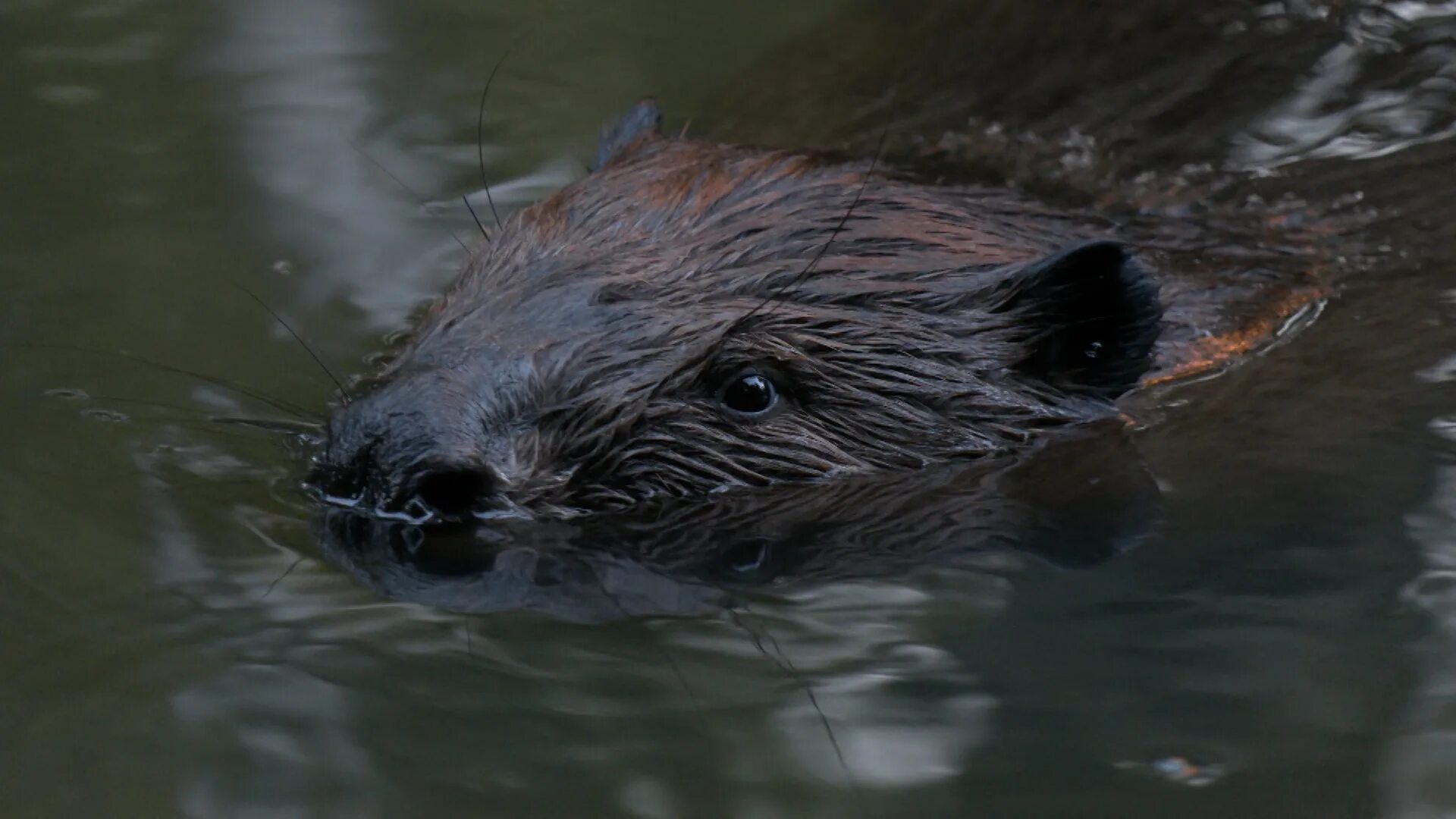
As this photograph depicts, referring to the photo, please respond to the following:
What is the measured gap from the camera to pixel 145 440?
3639 mm

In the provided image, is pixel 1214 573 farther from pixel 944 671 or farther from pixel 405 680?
pixel 405 680

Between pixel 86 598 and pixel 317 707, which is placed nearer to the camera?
pixel 317 707

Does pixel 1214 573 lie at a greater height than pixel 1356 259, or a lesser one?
lesser

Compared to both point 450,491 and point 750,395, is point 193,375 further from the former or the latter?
point 750,395

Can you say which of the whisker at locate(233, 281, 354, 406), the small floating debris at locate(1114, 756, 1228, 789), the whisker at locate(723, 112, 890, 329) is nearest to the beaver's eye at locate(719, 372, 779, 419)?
the whisker at locate(723, 112, 890, 329)

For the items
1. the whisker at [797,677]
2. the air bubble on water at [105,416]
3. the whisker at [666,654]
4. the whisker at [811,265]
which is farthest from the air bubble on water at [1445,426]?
the air bubble on water at [105,416]

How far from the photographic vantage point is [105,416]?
12.2ft

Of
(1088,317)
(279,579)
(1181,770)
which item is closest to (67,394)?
(279,579)

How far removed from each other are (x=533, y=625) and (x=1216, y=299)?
70.3 inches

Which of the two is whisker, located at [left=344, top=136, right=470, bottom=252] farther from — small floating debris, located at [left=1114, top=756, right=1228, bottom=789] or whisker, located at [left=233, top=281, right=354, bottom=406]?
small floating debris, located at [left=1114, top=756, right=1228, bottom=789]

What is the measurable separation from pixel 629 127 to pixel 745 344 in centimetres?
113

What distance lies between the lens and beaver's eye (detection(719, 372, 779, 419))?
3.49 metres

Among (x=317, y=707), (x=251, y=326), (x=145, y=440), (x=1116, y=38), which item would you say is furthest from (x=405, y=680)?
(x=1116, y=38)

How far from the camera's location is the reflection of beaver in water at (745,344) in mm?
3330
